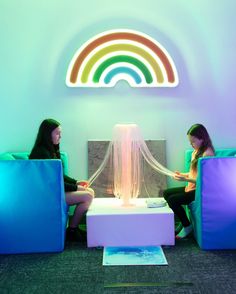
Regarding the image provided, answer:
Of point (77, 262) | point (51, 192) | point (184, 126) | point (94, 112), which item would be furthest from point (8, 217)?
point (184, 126)

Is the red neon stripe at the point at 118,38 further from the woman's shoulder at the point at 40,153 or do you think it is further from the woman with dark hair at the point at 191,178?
the woman's shoulder at the point at 40,153

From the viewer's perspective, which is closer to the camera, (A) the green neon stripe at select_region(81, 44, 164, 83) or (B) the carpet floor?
(B) the carpet floor

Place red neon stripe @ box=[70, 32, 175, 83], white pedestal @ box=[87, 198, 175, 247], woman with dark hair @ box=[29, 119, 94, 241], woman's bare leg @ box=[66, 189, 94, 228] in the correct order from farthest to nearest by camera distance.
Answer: red neon stripe @ box=[70, 32, 175, 83] < woman's bare leg @ box=[66, 189, 94, 228] < woman with dark hair @ box=[29, 119, 94, 241] < white pedestal @ box=[87, 198, 175, 247]

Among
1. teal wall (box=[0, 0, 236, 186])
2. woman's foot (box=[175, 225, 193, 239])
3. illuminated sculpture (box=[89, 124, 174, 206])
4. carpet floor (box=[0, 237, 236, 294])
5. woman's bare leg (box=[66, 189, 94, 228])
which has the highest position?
teal wall (box=[0, 0, 236, 186])

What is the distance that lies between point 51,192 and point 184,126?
6.11 ft

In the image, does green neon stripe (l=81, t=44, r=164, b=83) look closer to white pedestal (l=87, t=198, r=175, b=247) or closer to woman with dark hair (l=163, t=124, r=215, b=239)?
woman with dark hair (l=163, t=124, r=215, b=239)

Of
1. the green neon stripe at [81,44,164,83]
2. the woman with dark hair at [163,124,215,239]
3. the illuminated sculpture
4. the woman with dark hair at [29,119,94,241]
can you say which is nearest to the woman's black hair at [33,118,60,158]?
the woman with dark hair at [29,119,94,241]

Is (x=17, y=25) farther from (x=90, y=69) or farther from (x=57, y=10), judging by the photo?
(x=90, y=69)

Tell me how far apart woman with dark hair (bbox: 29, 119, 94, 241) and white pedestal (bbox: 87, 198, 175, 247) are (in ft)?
0.95

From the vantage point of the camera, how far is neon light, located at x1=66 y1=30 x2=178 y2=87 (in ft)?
13.5

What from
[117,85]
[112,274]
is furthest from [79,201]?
[117,85]

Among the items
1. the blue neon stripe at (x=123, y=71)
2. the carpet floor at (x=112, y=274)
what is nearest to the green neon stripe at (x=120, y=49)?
the blue neon stripe at (x=123, y=71)

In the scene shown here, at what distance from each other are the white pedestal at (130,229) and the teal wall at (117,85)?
1.11 m

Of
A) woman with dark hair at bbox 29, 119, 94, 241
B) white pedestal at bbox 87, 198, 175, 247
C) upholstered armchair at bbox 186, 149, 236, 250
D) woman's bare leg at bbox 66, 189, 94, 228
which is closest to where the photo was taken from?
upholstered armchair at bbox 186, 149, 236, 250
